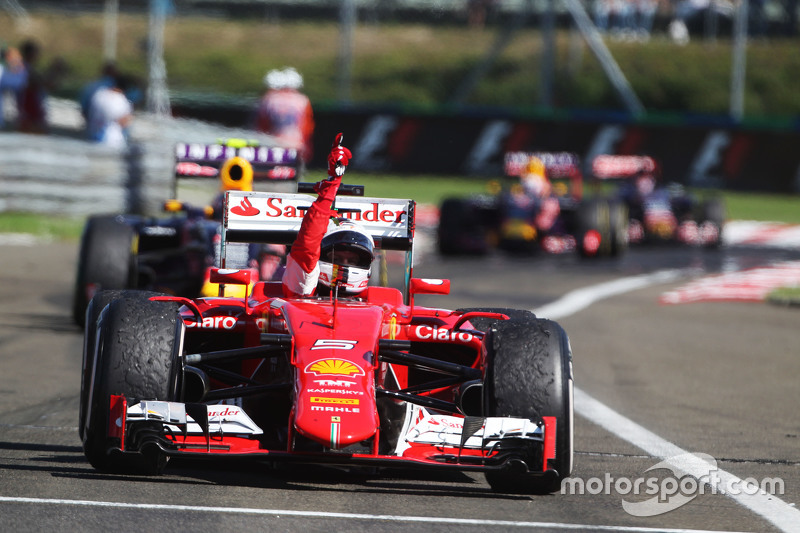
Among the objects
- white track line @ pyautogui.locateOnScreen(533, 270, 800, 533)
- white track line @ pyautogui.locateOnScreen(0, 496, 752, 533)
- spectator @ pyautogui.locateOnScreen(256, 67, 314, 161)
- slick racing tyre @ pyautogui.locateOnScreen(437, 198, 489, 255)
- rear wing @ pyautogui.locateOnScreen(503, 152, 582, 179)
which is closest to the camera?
white track line @ pyautogui.locateOnScreen(0, 496, 752, 533)

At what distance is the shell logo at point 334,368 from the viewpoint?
6023 millimetres

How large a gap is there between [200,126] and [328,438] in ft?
55.4

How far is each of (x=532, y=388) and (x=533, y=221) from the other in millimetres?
14082

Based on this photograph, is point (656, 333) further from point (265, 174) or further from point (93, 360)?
point (93, 360)

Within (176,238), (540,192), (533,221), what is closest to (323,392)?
(176,238)

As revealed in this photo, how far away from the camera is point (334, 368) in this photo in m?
6.05

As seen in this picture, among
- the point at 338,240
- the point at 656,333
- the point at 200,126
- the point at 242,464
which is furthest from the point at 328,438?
the point at 200,126

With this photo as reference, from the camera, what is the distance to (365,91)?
33.5 m

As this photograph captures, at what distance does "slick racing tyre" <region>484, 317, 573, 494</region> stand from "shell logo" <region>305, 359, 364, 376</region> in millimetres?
616

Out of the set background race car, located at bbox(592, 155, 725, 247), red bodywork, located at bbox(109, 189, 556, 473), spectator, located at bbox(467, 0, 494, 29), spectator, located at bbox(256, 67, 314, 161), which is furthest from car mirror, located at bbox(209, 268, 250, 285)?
spectator, located at bbox(467, 0, 494, 29)

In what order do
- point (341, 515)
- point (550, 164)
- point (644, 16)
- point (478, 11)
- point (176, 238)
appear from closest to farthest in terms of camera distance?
point (341, 515) < point (176, 238) < point (550, 164) < point (478, 11) < point (644, 16)

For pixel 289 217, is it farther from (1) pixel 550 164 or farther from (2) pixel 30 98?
(2) pixel 30 98

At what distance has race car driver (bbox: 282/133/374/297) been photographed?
22.2ft

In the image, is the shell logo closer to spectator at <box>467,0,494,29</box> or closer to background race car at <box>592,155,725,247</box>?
background race car at <box>592,155,725,247</box>
